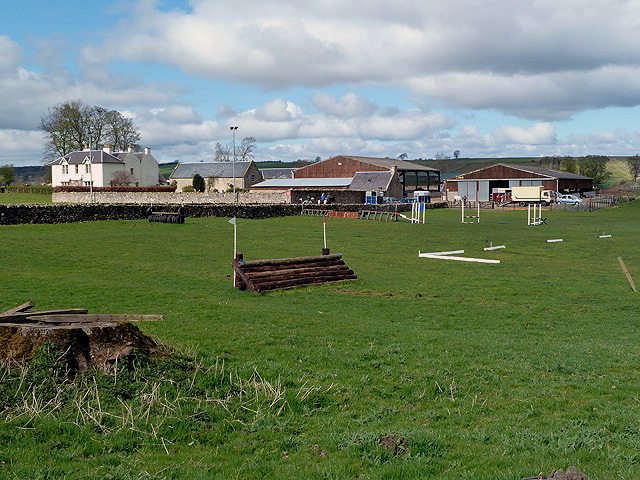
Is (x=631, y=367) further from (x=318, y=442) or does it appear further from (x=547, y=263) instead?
(x=547, y=263)

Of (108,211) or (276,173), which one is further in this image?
(276,173)

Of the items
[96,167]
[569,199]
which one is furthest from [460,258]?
[96,167]

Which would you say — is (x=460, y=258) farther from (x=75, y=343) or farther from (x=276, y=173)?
(x=276, y=173)

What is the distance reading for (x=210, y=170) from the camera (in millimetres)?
110188

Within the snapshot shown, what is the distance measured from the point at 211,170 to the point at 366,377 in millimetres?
104508

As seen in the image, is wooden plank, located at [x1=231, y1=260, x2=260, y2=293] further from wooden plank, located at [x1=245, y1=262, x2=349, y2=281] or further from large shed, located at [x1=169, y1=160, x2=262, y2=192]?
large shed, located at [x1=169, y1=160, x2=262, y2=192]

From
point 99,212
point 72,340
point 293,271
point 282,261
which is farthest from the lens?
point 99,212

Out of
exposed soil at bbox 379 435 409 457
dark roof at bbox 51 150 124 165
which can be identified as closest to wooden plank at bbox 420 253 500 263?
exposed soil at bbox 379 435 409 457

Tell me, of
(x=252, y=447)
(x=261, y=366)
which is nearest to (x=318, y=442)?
(x=252, y=447)

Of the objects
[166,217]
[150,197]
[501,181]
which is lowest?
[166,217]

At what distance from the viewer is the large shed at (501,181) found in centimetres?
8800

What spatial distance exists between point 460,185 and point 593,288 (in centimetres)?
7650

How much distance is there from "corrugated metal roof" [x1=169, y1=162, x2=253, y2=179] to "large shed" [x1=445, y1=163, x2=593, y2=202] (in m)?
38.0

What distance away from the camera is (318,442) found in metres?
6.60
